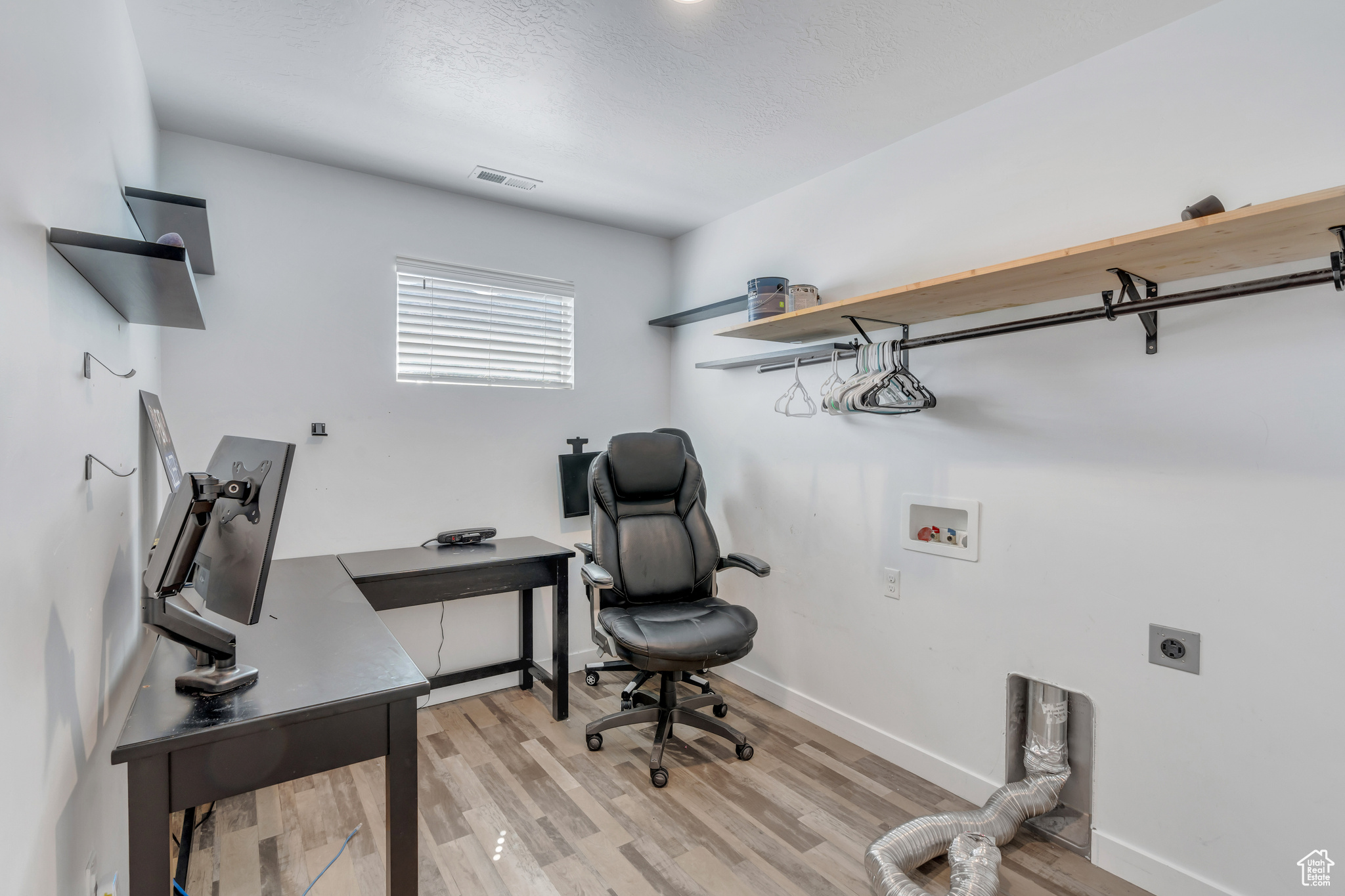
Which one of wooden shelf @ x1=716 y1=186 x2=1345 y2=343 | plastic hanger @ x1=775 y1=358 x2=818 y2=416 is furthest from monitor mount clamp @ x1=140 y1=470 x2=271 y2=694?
plastic hanger @ x1=775 y1=358 x2=818 y2=416

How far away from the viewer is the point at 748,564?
2.65 m

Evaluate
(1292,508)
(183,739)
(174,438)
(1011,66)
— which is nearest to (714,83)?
(1011,66)

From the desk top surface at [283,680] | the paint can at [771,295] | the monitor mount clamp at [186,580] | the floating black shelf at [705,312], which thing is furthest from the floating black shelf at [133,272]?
the floating black shelf at [705,312]

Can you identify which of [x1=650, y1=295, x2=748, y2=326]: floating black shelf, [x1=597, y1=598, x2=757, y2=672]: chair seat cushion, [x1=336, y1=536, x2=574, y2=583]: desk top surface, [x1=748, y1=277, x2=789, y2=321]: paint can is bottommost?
[x1=597, y1=598, x2=757, y2=672]: chair seat cushion

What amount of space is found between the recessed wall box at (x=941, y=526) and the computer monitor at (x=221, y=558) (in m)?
2.10

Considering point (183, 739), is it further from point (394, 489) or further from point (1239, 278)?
point (1239, 278)

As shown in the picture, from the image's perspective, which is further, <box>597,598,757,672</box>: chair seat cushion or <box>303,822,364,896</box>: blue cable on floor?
<box>597,598,757,672</box>: chair seat cushion

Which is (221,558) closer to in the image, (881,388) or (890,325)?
(881,388)

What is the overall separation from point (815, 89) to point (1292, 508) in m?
1.84

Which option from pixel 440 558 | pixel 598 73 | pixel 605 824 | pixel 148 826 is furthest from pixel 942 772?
pixel 598 73

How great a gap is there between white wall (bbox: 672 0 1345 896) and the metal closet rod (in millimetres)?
81

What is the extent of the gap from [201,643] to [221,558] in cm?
17
